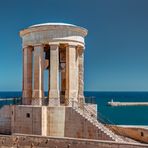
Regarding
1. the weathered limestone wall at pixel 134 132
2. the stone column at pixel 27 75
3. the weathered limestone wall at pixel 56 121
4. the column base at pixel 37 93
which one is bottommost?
the weathered limestone wall at pixel 134 132

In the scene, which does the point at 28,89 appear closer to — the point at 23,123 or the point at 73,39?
the point at 23,123

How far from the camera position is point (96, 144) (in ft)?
52.3

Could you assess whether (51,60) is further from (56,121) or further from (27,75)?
(56,121)

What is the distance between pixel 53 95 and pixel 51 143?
3.96 metres

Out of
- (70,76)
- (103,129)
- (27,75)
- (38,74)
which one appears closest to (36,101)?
(38,74)

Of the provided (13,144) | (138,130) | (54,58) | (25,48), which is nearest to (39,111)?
(13,144)

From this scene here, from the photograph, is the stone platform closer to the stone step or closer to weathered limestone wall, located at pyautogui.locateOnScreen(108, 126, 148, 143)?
the stone step

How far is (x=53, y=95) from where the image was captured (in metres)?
20.1

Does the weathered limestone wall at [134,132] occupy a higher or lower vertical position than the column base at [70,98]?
lower

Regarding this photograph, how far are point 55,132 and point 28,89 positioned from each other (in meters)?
4.56

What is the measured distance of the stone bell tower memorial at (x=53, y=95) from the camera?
18.7 meters

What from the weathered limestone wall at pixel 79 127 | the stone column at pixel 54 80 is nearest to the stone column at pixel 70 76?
the stone column at pixel 54 80

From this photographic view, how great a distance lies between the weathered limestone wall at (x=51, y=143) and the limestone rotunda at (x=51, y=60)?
3.12 m

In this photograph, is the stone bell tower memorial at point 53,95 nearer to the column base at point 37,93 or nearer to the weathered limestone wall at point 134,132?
the column base at point 37,93
